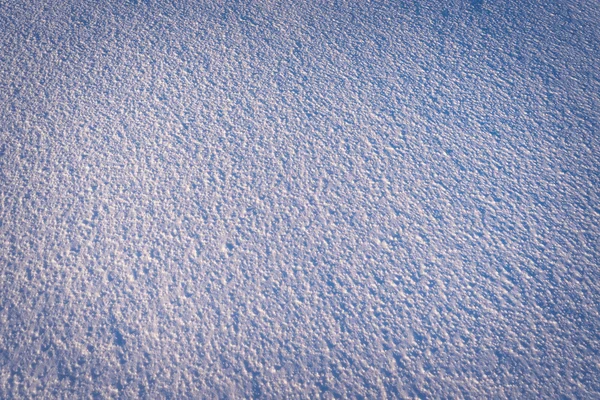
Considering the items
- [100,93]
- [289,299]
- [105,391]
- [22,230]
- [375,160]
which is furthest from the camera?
[100,93]

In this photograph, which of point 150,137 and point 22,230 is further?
point 150,137

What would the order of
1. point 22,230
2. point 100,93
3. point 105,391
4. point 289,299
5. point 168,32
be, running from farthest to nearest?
point 168,32, point 100,93, point 22,230, point 289,299, point 105,391

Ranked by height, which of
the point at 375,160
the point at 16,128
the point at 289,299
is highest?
the point at 16,128

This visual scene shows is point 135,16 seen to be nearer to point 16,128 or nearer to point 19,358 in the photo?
point 16,128

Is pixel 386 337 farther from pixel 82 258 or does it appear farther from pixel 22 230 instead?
pixel 22 230

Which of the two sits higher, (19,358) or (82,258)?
(82,258)

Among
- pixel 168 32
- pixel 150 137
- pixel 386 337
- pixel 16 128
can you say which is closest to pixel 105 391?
pixel 386 337
